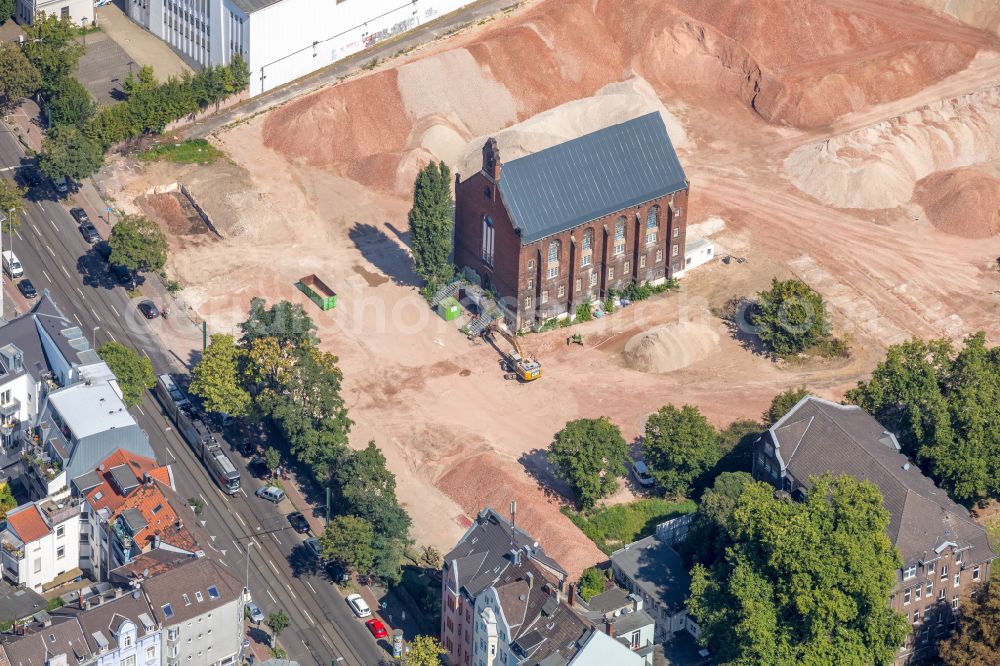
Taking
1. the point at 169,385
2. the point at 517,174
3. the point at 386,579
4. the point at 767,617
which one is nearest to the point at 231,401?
the point at 169,385

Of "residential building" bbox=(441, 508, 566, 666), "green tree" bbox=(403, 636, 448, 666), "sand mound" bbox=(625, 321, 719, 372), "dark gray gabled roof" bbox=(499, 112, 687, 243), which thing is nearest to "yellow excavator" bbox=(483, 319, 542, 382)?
"sand mound" bbox=(625, 321, 719, 372)

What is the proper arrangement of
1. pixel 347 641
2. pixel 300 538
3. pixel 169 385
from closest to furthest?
pixel 347 641, pixel 300 538, pixel 169 385

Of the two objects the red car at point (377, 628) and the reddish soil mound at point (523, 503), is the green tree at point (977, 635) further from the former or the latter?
the red car at point (377, 628)

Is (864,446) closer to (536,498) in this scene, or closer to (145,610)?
(536,498)

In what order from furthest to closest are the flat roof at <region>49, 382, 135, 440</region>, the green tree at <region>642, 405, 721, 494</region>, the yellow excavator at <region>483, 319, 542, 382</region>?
the yellow excavator at <region>483, 319, 542, 382</region> → the green tree at <region>642, 405, 721, 494</region> → the flat roof at <region>49, 382, 135, 440</region>

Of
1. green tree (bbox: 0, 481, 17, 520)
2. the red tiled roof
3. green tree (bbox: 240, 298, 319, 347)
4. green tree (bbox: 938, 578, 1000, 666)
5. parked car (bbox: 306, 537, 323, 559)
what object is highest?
green tree (bbox: 240, 298, 319, 347)

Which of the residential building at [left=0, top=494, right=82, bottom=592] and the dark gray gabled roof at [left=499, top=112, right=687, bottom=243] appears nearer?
the residential building at [left=0, top=494, right=82, bottom=592]

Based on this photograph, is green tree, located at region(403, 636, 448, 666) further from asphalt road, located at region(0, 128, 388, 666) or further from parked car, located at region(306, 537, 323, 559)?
parked car, located at region(306, 537, 323, 559)
